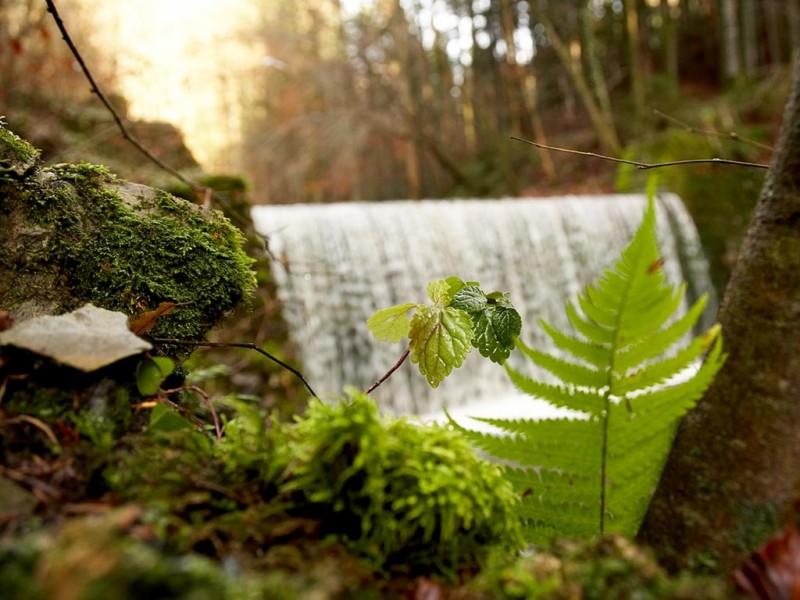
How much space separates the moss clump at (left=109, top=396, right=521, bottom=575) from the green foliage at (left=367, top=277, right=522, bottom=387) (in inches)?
12.3

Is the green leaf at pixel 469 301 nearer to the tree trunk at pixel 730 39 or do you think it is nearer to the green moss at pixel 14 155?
the green moss at pixel 14 155

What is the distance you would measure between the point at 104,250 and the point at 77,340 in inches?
19.4

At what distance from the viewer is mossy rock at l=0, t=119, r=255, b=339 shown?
1.42 metres

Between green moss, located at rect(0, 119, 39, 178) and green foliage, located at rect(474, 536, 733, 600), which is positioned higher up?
green moss, located at rect(0, 119, 39, 178)

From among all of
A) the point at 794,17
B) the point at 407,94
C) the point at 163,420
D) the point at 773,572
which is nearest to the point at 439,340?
the point at 163,420

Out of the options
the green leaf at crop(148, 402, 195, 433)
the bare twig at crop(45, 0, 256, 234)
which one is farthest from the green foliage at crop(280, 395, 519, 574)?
the bare twig at crop(45, 0, 256, 234)

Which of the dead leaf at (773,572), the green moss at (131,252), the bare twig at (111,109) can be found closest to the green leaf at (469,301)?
the green moss at (131,252)

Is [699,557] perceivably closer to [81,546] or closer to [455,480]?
[455,480]

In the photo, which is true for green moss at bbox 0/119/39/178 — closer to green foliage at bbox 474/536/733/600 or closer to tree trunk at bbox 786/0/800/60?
green foliage at bbox 474/536/733/600

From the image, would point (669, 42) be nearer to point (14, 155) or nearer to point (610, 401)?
point (610, 401)

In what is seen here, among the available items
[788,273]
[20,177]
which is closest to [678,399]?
[788,273]

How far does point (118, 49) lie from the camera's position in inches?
474

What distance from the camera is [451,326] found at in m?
1.36

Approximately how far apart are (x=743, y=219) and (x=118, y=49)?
503 inches
